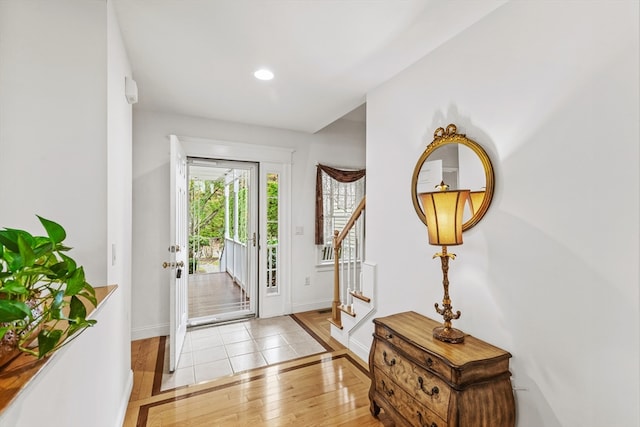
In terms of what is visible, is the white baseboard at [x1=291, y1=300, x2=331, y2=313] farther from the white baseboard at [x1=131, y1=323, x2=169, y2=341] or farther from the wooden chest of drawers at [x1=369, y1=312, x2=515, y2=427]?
the wooden chest of drawers at [x1=369, y1=312, x2=515, y2=427]

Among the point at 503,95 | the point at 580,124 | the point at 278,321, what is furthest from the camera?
the point at 278,321

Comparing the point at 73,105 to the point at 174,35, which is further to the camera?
the point at 174,35

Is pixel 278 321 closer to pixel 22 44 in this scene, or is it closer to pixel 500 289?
pixel 500 289

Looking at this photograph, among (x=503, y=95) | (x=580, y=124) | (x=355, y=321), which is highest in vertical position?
(x=503, y=95)

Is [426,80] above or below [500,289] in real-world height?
above

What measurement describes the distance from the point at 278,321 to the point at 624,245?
3.30 m

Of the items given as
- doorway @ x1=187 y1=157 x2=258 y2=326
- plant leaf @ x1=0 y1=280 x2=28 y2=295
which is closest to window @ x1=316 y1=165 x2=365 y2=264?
doorway @ x1=187 y1=157 x2=258 y2=326

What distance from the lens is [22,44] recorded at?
142cm

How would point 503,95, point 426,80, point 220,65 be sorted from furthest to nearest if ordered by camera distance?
point 220,65
point 426,80
point 503,95

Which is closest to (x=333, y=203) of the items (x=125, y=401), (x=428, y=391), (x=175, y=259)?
(x=175, y=259)

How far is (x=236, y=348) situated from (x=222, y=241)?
3664 mm

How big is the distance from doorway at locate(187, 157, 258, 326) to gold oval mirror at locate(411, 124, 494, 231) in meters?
2.36

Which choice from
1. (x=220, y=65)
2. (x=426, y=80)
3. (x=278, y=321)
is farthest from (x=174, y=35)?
(x=278, y=321)

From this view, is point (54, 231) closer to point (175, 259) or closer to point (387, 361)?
point (387, 361)
